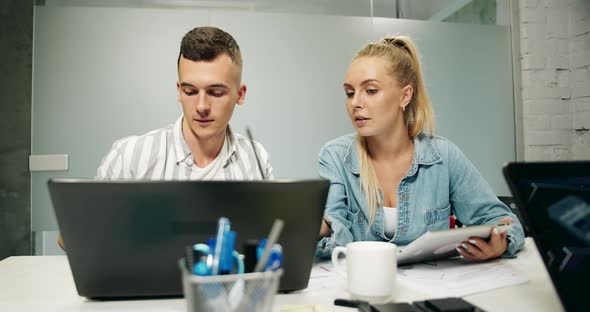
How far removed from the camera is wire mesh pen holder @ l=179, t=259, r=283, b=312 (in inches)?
19.2

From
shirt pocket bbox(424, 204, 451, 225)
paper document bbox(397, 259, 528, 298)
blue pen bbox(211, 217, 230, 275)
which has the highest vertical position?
blue pen bbox(211, 217, 230, 275)

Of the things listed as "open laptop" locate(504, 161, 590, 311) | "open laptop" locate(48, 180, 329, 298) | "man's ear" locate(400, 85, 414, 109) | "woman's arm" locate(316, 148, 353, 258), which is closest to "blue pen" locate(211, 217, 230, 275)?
"open laptop" locate(48, 180, 329, 298)

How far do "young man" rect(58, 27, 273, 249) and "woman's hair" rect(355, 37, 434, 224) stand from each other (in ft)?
1.04

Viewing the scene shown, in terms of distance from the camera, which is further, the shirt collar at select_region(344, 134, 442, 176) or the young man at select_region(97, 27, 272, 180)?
the shirt collar at select_region(344, 134, 442, 176)

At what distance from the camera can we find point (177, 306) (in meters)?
0.71

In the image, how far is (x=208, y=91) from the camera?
4.02 ft

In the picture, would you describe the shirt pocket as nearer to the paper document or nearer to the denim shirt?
the denim shirt

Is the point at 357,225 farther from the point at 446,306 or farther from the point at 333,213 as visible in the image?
the point at 446,306

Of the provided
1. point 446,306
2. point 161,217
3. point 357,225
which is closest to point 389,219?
point 357,225

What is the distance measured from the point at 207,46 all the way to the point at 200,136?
0.86 ft

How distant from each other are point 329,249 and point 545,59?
2322 millimetres

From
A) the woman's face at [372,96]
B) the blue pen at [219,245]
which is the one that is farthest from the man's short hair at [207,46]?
the blue pen at [219,245]

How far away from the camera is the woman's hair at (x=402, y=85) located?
138 centimetres

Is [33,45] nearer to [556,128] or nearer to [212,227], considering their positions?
[212,227]
